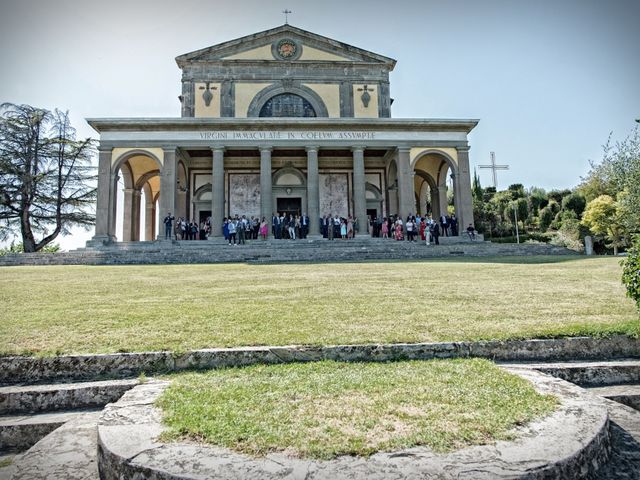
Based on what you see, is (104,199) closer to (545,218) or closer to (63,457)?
(63,457)

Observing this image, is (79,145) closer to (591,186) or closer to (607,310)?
(607,310)

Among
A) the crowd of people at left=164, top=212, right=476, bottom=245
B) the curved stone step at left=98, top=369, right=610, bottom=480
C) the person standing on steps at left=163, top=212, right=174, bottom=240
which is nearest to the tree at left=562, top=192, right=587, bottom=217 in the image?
the crowd of people at left=164, top=212, right=476, bottom=245

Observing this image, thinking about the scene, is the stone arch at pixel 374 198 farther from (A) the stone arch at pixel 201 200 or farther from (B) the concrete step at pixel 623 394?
(B) the concrete step at pixel 623 394

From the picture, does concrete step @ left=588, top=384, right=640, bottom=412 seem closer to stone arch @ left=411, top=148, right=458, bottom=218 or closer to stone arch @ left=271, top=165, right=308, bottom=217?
stone arch @ left=271, top=165, right=308, bottom=217

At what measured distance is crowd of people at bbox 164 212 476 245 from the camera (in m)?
21.3

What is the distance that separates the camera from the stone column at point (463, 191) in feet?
79.4

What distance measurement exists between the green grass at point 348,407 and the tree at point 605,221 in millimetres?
38073

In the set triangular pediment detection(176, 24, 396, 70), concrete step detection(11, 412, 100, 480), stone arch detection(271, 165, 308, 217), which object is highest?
triangular pediment detection(176, 24, 396, 70)

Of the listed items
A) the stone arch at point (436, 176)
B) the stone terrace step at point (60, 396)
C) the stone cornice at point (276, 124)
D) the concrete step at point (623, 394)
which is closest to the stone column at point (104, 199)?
the stone cornice at point (276, 124)

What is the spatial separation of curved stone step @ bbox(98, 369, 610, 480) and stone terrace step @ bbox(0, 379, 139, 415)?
1032 millimetres

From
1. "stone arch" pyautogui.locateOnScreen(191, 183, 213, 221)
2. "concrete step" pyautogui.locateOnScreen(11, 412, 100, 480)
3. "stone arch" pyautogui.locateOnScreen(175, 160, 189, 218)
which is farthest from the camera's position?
"stone arch" pyautogui.locateOnScreen(191, 183, 213, 221)

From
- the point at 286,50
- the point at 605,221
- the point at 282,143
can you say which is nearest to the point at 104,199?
the point at 282,143

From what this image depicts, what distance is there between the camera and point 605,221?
35406 mm

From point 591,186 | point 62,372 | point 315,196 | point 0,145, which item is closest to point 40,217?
point 0,145
